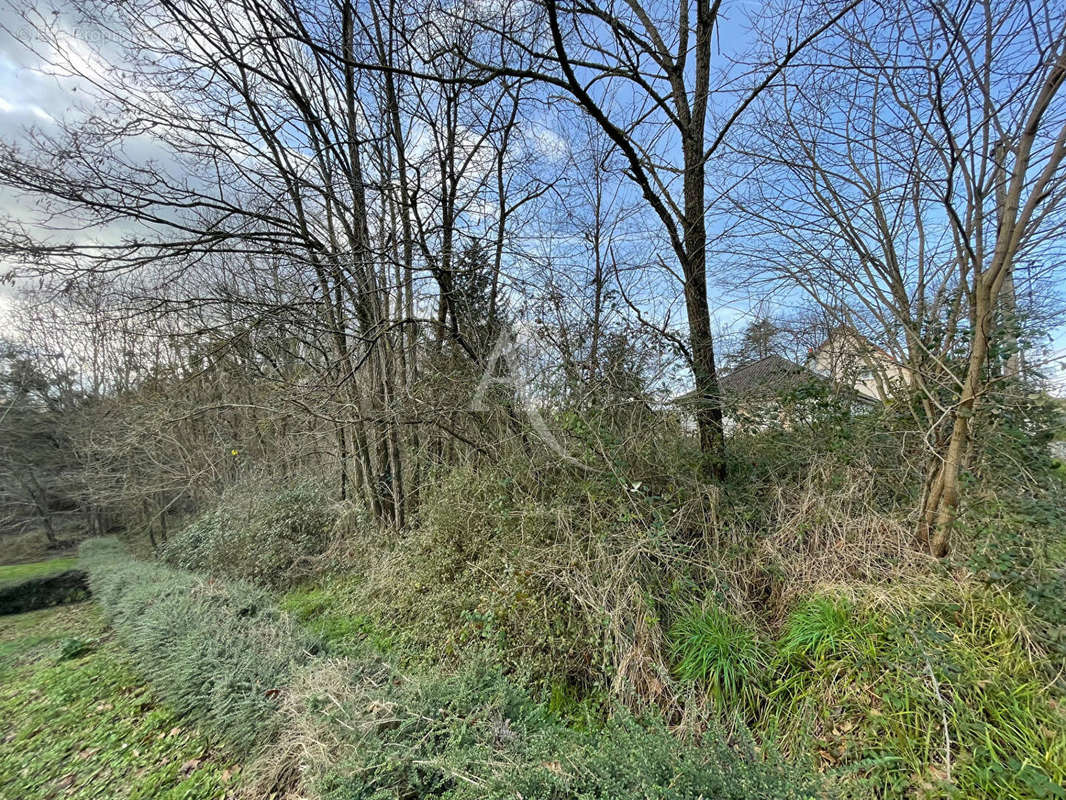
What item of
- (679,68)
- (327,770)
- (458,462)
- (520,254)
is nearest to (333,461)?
(458,462)

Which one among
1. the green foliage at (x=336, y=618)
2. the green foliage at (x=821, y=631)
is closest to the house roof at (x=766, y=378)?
the green foliage at (x=821, y=631)

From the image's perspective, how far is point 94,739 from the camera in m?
3.01

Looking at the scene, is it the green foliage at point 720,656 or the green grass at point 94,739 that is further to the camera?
the green grass at point 94,739

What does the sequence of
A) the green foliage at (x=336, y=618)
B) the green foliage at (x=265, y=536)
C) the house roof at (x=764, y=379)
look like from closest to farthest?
the green foliage at (x=336, y=618)
the house roof at (x=764, y=379)
the green foliage at (x=265, y=536)

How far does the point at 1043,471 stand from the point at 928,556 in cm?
79

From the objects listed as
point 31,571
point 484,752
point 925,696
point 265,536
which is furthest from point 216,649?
point 31,571

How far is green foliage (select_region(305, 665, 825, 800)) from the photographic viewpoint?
1462 millimetres

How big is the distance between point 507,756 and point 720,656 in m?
1.35

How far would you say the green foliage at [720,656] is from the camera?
7.12ft

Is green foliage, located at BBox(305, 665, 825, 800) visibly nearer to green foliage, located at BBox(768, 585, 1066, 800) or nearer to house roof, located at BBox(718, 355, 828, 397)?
green foliage, located at BBox(768, 585, 1066, 800)

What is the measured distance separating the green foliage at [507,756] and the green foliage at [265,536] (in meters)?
3.96

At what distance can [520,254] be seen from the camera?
4.35 m

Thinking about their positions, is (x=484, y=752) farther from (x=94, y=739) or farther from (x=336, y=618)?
(x=94, y=739)

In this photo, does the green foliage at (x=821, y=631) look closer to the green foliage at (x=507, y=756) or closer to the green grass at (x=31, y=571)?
the green foliage at (x=507, y=756)
